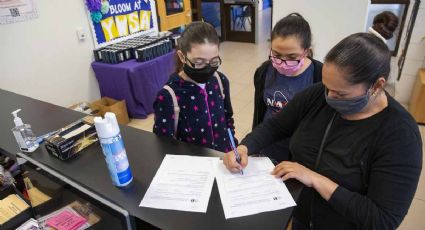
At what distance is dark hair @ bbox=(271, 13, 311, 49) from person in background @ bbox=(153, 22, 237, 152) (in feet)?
1.02

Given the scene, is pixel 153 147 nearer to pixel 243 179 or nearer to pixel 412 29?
pixel 243 179

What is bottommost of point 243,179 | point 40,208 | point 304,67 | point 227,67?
point 227,67

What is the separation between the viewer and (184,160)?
3.51 feet

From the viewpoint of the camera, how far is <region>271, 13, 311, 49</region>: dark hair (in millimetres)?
1354

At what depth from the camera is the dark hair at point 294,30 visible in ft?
4.44

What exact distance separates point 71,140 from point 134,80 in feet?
7.29

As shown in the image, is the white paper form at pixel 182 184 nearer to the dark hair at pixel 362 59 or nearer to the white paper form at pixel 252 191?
the white paper form at pixel 252 191

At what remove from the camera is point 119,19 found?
361 cm

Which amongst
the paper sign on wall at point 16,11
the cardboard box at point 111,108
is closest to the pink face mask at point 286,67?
the cardboard box at point 111,108

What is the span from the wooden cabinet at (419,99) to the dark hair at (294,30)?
2118 mm

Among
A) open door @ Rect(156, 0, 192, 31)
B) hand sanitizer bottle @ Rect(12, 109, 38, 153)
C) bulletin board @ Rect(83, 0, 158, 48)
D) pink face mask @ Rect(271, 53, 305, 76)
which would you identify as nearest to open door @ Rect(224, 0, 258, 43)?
open door @ Rect(156, 0, 192, 31)

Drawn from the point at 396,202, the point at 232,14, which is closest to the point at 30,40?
the point at 396,202

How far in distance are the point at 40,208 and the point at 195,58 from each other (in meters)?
0.83

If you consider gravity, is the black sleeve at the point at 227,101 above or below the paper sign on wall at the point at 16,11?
below
